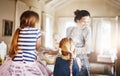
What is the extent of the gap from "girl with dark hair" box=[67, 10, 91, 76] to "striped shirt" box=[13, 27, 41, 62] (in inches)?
15.6

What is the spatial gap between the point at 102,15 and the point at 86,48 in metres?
4.72

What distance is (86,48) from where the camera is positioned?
6.55 feet

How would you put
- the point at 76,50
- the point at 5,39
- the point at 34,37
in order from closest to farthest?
1. the point at 34,37
2. the point at 76,50
3. the point at 5,39

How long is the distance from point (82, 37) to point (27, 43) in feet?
1.74

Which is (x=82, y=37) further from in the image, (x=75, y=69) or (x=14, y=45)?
(x=14, y=45)

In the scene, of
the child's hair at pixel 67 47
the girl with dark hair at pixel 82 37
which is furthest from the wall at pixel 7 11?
the child's hair at pixel 67 47

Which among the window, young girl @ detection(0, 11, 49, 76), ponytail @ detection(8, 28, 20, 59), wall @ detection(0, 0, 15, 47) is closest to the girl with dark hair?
young girl @ detection(0, 11, 49, 76)

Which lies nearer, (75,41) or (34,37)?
(34,37)

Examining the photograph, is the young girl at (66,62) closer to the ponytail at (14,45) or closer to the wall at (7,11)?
the ponytail at (14,45)

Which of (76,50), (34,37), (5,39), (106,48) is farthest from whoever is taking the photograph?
(106,48)

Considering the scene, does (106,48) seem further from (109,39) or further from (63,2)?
(63,2)

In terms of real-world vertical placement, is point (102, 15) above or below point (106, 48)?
above

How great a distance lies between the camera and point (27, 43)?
5.84 ft

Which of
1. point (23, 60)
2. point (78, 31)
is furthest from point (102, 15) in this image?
point (23, 60)
